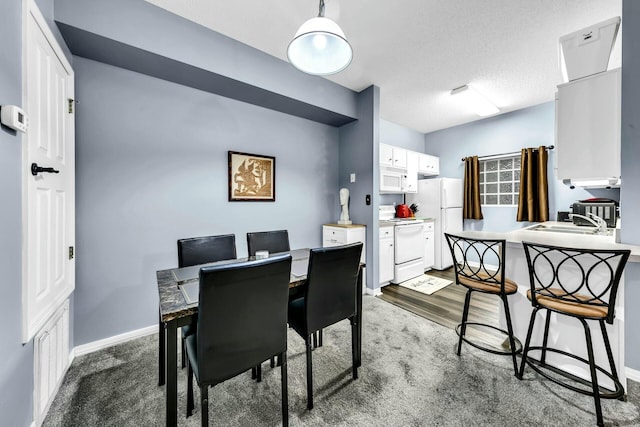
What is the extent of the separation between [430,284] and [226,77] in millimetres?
3609

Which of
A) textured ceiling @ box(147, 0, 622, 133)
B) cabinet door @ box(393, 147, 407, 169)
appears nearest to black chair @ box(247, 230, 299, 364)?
textured ceiling @ box(147, 0, 622, 133)

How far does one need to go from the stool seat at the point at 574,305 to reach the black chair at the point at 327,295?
1.15 metres

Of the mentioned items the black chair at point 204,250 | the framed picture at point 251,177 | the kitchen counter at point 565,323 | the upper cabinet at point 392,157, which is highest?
the upper cabinet at point 392,157

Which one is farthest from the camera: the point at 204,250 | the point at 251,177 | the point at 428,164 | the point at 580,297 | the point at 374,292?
the point at 428,164

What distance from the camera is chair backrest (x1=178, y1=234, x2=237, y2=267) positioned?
190 cm

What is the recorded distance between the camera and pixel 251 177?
2850 millimetres

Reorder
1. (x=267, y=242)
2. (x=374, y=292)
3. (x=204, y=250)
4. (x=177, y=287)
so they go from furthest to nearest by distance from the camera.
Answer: (x=374, y=292) → (x=267, y=242) → (x=204, y=250) → (x=177, y=287)

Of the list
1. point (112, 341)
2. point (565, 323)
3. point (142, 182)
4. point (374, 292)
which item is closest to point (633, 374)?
point (565, 323)

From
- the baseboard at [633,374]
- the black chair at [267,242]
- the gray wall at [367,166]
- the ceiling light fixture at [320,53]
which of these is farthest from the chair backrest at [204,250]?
the baseboard at [633,374]

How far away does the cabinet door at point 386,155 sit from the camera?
3660 mm

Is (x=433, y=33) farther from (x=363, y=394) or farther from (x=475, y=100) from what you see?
(x=363, y=394)

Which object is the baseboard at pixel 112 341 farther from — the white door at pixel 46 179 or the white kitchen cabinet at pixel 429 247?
the white kitchen cabinet at pixel 429 247

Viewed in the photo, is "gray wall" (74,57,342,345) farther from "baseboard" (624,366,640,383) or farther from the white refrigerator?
"baseboard" (624,366,640,383)

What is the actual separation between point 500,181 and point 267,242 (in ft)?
14.0
